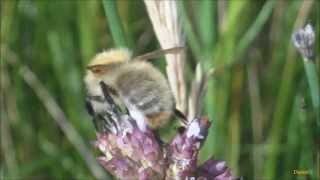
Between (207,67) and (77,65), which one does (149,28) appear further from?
(207,67)

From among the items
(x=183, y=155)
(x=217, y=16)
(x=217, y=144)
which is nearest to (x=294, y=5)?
(x=217, y=16)

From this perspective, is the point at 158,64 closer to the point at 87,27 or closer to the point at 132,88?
the point at 87,27

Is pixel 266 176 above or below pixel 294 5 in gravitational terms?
below

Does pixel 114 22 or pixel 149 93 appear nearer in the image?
pixel 149 93

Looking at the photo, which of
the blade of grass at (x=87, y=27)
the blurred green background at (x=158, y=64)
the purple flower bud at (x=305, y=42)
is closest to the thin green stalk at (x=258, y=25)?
the blurred green background at (x=158, y=64)

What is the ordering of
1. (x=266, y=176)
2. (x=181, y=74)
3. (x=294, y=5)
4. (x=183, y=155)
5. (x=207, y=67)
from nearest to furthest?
(x=183, y=155), (x=181, y=74), (x=207, y=67), (x=266, y=176), (x=294, y=5)

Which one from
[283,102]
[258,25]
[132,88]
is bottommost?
[283,102]

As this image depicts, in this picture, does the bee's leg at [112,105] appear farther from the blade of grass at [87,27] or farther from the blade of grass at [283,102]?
the blade of grass at [87,27]

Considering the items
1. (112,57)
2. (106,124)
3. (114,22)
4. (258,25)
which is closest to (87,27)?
(258,25)
